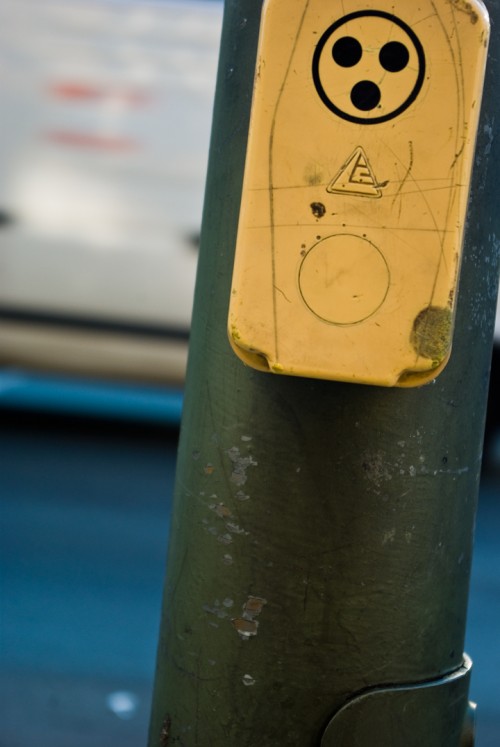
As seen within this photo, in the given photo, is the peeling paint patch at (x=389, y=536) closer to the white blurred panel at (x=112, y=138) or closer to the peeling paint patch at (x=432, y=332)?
the peeling paint patch at (x=432, y=332)

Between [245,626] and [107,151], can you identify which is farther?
[107,151]

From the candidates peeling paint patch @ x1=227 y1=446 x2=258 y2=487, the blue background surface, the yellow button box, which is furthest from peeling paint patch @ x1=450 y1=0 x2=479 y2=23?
the blue background surface

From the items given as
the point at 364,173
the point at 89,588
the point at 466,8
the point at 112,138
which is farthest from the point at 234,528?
the point at 112,138

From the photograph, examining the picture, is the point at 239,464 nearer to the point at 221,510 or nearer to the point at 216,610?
the point at 221,510

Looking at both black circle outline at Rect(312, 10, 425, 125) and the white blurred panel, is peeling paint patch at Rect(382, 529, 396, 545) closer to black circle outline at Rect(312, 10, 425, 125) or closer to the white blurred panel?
black circle outline at Rect(312, 10, 425, 125)

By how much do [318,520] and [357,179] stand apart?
399mm

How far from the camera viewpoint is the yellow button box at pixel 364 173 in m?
1.05

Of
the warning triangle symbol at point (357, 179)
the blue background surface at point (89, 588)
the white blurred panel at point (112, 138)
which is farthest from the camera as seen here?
the white blurred panel at point (112, 138)

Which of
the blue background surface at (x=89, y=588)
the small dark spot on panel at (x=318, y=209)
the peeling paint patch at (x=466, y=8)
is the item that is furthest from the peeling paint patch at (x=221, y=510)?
the blue background surface at (x=89, y=588)

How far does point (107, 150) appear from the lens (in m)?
5.89

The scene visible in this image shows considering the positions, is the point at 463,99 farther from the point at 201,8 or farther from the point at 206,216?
the point at 201,8

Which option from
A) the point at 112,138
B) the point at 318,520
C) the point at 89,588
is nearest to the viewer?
the point at 318,520

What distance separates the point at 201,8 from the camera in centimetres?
594

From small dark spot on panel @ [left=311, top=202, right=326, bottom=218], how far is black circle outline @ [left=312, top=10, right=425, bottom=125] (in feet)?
0.31
